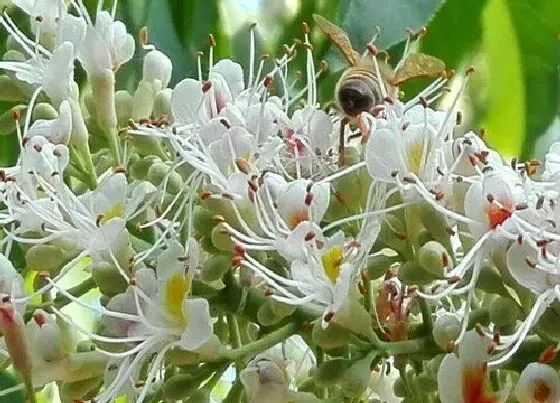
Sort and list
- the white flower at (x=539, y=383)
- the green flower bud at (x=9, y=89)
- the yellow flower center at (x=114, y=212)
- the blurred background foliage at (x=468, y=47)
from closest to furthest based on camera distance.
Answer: the white flower at (x=539, y=383), the yellow flower center at (x=114, y=212), the green flower bud at (x=9, y=89), the blurred background foliage at (x=468, y=47)

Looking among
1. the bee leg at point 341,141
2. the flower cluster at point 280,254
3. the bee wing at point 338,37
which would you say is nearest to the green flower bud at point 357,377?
the flower cluster at point 280,254

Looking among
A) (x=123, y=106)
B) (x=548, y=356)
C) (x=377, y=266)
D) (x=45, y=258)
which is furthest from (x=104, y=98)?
(x=548, y=356)

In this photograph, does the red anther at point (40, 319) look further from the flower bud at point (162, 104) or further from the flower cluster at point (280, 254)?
the flower bud at point (162, 104)

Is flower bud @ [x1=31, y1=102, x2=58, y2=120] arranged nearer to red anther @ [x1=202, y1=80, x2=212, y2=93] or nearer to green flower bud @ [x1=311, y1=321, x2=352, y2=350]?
red anther @ [x1=202, y1=80, x2=212, y2=93]

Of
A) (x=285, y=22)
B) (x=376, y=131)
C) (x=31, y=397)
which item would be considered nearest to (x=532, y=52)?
(x=285, y=22)

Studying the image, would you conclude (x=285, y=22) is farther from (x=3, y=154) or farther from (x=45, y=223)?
(x=45, y=223)
